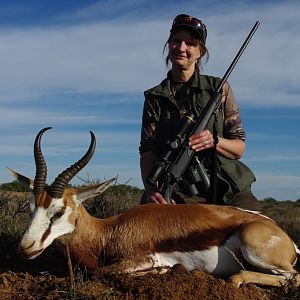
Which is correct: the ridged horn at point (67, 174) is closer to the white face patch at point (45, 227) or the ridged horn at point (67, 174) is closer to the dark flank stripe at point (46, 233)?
the white face patch at point (45, 227)

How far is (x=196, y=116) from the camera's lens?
330 inches

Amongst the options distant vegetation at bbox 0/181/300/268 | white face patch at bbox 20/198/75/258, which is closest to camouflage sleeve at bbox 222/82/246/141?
white face patch at bbox 20/198/75/258

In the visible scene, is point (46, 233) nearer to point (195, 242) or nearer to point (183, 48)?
point (195, 242)

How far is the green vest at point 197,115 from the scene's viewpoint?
8.37m

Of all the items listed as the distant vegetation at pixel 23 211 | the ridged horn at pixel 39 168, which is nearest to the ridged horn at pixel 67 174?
the ridged horn at pixel 39 168

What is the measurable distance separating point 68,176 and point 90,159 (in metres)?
0.32

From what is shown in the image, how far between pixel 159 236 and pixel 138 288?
35.4 inches

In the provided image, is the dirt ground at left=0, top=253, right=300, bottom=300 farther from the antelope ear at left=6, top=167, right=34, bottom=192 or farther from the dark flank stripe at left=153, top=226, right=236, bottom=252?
the antelope ear at left=6, top=167, right=34, bottom=192

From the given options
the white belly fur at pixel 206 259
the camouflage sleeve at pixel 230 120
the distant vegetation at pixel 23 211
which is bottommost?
the distant vegetation at pixel 23 211

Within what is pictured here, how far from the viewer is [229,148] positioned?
824 cm

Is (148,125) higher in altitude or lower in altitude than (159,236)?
higher

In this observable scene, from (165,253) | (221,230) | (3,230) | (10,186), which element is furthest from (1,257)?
(10,186)

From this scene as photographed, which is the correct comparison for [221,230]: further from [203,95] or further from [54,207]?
[203,95]

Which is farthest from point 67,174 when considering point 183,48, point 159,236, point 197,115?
point 183,48
